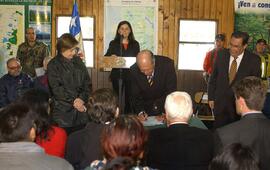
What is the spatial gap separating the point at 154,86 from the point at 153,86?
1 cm

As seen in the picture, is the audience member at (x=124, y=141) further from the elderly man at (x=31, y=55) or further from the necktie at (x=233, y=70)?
the elderly man at (x=31, y=55)

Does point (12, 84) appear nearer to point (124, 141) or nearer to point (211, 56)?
point (124, 141)

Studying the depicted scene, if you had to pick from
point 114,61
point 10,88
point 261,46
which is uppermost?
point 261,46

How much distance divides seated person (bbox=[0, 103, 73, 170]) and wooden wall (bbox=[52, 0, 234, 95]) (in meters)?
6.42

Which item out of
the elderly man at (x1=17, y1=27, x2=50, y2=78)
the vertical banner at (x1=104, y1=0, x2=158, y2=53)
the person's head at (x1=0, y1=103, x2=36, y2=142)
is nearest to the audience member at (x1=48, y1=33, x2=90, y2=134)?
the person's head at (x1=0, y1=103, x2=36, y2=142)

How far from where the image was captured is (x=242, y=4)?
27.7 ft

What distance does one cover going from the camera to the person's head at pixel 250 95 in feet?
9.37

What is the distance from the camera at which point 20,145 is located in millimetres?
2064

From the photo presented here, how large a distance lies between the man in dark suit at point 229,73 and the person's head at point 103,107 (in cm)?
209

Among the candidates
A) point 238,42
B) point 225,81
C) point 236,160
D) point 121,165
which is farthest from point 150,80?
point 121,165

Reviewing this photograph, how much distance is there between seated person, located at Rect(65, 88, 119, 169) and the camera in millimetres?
2801

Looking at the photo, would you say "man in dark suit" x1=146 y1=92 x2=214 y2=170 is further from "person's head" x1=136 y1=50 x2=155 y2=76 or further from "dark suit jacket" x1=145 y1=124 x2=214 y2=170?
"person's head" x1=136 y1=50 x2=155 y2=76

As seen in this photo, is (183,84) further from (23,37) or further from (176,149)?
(176,149)

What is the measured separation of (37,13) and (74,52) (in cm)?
410
